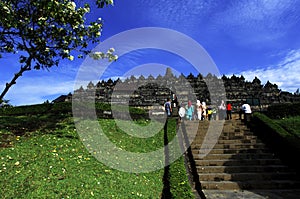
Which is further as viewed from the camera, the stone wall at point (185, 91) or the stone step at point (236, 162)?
the stone wall at point (185, 91)

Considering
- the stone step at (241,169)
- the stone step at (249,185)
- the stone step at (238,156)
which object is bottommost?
the stone step at (249,185)

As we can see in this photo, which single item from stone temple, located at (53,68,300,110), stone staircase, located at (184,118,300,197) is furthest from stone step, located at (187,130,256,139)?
stone temple, located at (53,68,300,110)

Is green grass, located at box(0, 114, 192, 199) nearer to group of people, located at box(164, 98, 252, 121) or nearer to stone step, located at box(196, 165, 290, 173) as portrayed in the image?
stone step, located at box(196, 165, 290, 173)

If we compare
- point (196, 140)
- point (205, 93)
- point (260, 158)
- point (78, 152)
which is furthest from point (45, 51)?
point (205, 93)

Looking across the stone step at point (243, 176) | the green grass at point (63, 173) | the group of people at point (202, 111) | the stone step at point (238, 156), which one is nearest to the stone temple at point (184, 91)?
the group of people at point (202, 111)

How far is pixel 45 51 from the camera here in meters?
9.40

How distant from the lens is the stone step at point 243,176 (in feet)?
28.7

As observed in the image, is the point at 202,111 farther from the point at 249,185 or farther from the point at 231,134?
the point at 249,185

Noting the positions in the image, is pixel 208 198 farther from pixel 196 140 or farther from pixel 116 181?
pixel 196 140

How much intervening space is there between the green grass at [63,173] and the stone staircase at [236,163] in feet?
4.11

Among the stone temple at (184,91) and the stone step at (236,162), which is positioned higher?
the stone temple at (184,91)

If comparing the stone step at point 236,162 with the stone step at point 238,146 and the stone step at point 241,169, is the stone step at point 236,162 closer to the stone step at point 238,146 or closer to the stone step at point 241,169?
the stone step at point 241,169

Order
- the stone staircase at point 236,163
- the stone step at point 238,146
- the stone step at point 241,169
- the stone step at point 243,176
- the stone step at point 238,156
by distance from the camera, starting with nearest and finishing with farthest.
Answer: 1. the stone staircase at point 236,163
2. the stone step at point 243,176
3. the stone step at point 241,169
4. the stone step at point 238,156
5. the stone step at point 238,146

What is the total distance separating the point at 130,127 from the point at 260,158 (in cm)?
624
